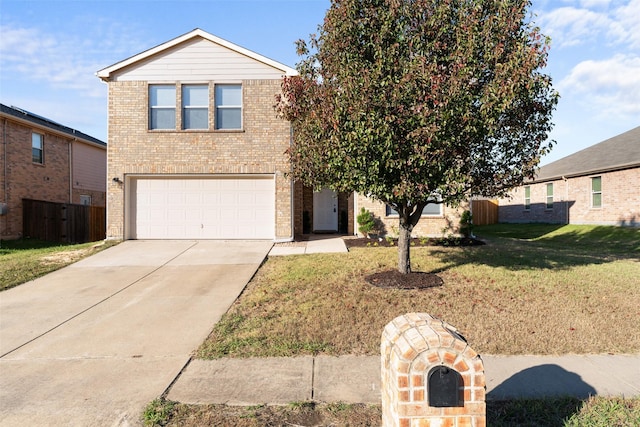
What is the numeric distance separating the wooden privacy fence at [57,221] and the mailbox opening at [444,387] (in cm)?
1719

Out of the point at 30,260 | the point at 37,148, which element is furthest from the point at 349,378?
the point at 37,148

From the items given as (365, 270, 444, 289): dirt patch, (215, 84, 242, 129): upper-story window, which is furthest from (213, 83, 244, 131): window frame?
(365, 270, 444, 289): dirt patch

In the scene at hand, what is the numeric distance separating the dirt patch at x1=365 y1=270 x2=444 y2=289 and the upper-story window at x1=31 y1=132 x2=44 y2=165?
1694cm

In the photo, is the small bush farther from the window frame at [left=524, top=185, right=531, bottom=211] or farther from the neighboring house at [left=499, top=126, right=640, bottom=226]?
the window frame at [left=524, top=185, right=531, bottom=211]

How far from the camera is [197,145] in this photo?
12.5m

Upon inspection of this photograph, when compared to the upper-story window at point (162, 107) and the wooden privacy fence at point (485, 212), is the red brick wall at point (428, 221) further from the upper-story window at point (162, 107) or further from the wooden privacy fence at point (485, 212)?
the wooden privacy fence at point (485, 212)

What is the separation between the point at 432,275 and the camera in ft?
24.7

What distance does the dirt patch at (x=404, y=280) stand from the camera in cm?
699

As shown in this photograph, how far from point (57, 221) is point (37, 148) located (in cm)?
403

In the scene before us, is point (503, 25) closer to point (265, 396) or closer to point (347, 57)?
point (347, 57)

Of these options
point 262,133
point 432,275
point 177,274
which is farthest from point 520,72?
point 262,133

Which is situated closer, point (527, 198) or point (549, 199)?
point (549, 199)

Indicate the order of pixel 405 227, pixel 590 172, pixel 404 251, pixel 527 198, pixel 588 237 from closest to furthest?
A: pixel 405 227, pixel 404 251, pixel 588 237, pixel 590 172, pixel 527 198

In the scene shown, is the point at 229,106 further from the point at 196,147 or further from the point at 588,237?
the point at 588,237
